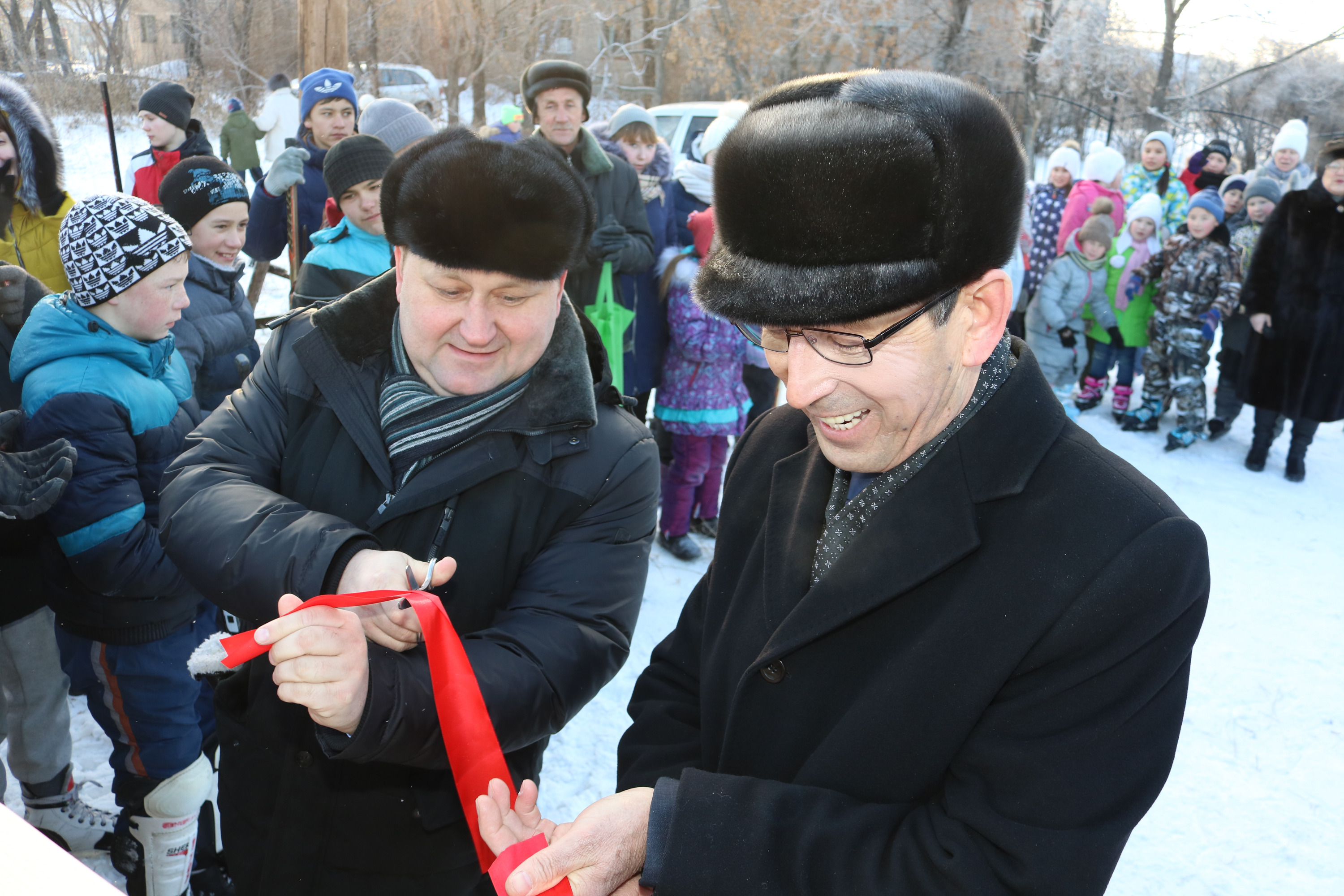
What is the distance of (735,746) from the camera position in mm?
1373

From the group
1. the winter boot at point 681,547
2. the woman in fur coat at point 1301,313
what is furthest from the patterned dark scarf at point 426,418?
the woman in fur coat at point 1301,313

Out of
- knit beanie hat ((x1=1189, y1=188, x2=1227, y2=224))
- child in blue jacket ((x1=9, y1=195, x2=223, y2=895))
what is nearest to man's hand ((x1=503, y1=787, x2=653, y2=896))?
child in blue jacket ((x1=9, y1=195, x2=223, y2=895))

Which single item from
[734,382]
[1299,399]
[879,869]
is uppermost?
[879,869]

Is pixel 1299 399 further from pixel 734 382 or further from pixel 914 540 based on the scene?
pixel 914 540

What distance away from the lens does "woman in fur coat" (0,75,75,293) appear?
3695 mm

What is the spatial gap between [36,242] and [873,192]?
13.5 feet

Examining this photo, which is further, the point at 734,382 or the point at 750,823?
the point at 734,382

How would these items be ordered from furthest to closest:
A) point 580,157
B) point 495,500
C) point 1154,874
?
point 580,157 < point 1154,874 < point 495,500

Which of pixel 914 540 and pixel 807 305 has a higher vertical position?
pixel 807 305

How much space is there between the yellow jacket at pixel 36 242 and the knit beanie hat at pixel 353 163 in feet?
3.55

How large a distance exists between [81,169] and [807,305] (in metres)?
16.1

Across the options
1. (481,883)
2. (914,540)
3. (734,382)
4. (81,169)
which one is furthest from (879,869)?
(81,169)

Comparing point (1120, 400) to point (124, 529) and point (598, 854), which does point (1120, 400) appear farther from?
point (598, 854)

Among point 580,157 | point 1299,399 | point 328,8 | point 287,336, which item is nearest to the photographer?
point 287,336
